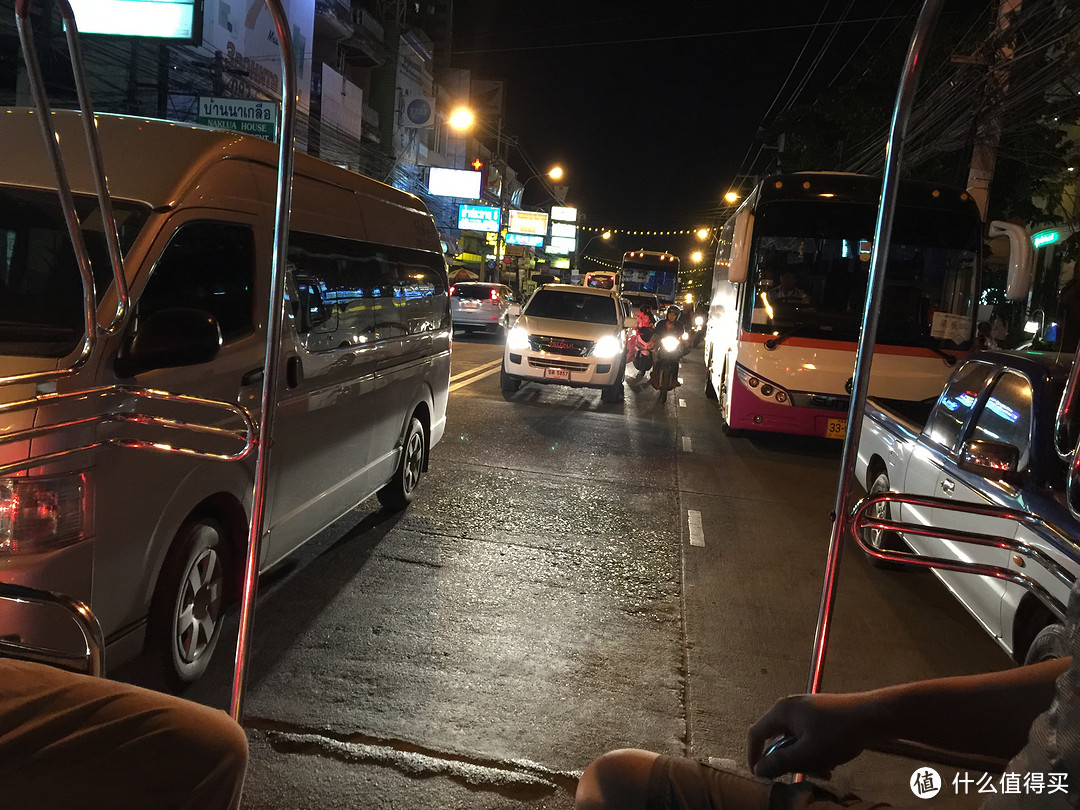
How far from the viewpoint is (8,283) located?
388 cm

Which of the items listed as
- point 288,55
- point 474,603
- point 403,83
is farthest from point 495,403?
point 403,83

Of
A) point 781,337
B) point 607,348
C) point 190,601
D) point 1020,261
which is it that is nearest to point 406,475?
point 190,601

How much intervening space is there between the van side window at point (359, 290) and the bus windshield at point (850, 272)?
5014 mm

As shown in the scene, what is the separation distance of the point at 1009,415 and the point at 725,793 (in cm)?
407

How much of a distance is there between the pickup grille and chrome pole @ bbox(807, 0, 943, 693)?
38.9 ft

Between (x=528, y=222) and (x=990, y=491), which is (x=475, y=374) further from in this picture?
(x=528, y=222)

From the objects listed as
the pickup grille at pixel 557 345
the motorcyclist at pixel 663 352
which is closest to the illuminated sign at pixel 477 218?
the motorcyclist at pixel 663 352

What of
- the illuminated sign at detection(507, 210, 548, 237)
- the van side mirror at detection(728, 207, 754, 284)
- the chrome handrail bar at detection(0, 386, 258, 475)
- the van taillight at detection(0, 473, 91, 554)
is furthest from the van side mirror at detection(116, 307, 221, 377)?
the illuminated sign at detection(507, 210, 548, 237)

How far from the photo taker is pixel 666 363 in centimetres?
1522

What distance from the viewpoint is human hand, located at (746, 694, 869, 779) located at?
1860 millimetres

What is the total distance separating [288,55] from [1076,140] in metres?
25.1

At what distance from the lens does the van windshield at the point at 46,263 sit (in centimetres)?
363

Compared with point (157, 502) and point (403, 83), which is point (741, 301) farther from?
point (403, 83)

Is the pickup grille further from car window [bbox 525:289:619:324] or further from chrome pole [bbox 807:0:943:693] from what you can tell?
chrome pole [bbox 807:0:943:693]
